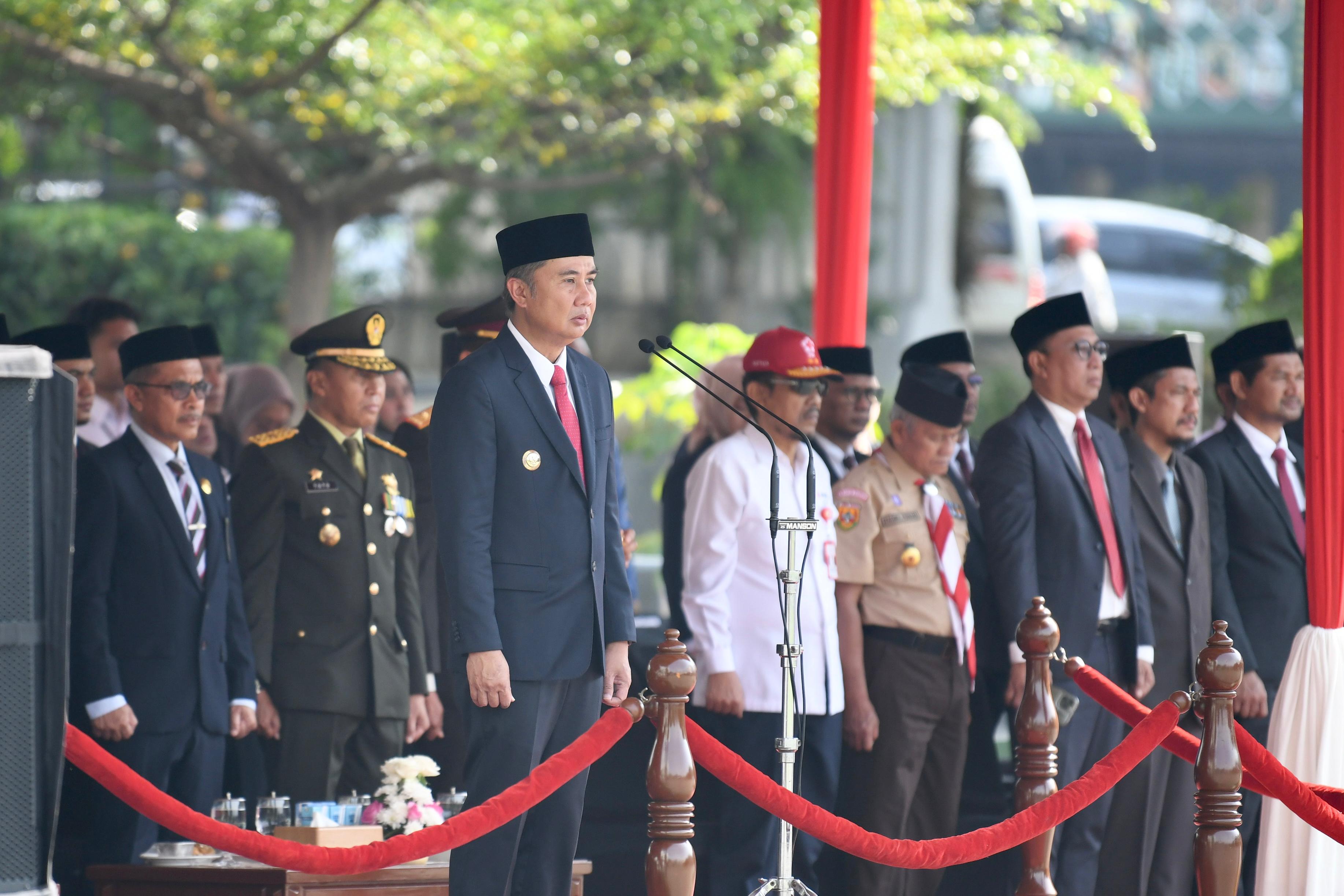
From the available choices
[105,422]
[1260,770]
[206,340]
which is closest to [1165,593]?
[1260,770]

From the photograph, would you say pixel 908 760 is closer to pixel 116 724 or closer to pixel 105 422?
pixel 116 724

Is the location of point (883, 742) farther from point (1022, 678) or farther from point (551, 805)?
point (551, 805)

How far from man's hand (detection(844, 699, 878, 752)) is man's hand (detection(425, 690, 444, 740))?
1395mm

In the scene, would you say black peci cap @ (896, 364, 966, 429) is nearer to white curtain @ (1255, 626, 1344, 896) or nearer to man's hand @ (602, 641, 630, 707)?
white curtain @ (1255, 626, 1344, 896)

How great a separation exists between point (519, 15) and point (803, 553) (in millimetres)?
5937

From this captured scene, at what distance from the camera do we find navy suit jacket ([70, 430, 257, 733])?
528cm

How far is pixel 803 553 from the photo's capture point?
542 cm

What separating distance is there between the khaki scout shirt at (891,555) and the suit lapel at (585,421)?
4.62 ft

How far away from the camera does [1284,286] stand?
480 inches

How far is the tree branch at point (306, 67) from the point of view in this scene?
9.47m

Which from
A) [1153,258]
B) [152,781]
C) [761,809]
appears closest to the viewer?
[152,781]

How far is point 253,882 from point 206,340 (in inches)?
112

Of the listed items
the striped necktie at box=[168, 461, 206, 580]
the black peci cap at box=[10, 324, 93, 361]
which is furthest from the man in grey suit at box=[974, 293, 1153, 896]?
the black peci cap at box=[10, 324, 93, 361]

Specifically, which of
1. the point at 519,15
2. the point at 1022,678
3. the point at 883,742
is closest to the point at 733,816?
the point at 883,742
